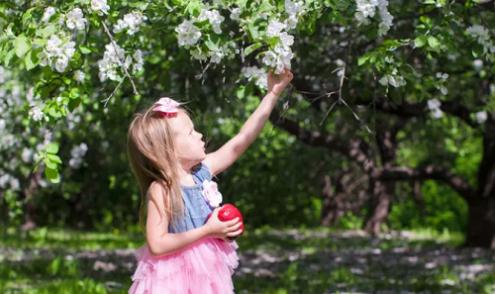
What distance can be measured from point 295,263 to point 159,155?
24.7 feet

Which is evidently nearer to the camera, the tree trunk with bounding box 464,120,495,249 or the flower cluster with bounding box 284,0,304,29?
the flower cluster with bounding box 284,0,304,29

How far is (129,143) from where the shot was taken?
13.8ft

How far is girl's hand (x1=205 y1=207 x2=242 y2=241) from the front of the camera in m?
3.99

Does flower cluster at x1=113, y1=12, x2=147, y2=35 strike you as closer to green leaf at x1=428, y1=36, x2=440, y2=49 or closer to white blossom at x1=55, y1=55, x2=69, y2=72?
white blossom at x1=55, y1=55, x2=69, y2=72

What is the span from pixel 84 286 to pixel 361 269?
406 centimetres

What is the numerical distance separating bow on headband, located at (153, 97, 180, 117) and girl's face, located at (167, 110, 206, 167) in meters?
0.03

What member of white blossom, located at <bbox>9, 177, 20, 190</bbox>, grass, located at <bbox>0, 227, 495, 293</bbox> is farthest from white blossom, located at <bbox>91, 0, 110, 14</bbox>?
white blossom, located at <bbox>9, 177, 20, 190</bbox>

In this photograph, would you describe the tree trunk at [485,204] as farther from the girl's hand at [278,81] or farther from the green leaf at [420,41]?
the girl's hand at [278,81]

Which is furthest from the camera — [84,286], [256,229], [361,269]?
[256,229]

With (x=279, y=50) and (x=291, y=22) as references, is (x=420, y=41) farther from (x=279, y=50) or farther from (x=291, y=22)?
(x=279, y=50)

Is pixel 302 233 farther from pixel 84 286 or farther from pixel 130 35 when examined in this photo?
pixel 130 35

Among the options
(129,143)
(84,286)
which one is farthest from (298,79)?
(129,143)

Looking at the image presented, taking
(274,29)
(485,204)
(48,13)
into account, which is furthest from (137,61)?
(485,204)

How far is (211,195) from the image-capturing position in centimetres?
422
